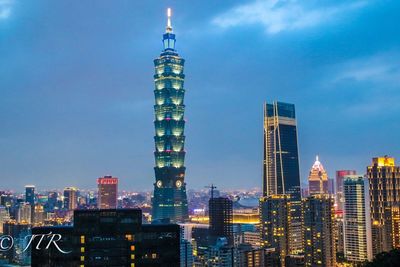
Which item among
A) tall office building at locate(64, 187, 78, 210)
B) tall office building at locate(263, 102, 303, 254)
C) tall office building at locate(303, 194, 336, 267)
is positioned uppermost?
tall office building at locate(263, 102, 303, 254)

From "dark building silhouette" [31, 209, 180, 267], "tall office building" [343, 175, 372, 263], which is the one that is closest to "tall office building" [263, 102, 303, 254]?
"tall office building" [343, 175, 372, 263]

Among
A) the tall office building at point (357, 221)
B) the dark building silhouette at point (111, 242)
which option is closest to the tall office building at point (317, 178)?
the tall office building at point (357, 221)

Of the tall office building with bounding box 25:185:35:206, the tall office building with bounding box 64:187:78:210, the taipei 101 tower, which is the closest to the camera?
the taipei 101 tower

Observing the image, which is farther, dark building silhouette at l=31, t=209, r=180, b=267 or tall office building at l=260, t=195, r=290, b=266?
tall office building at l=260, t=195, r=290, b=266

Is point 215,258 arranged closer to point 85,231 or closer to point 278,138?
point 85,231

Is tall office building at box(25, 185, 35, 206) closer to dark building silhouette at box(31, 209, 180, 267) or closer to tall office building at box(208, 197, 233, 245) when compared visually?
tall office building at box(208, 197, 233, 245)

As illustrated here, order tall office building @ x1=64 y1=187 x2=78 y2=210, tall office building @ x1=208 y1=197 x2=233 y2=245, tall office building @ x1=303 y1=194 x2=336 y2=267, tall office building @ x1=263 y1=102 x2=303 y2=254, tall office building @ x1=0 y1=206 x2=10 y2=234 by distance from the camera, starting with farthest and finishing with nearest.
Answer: tall office building @ x1=64 y1=187 x2=78 y2=210, tall office building @ x1=263 y1=102 x2=303 y2=254, tall office building @ x1=0 y1=206 x2=10 y2=234, tall office building @ x1=208 y1=197 x2=233 y2=245, tall office building @ x1=303 y1=194 x2=336 y2=267

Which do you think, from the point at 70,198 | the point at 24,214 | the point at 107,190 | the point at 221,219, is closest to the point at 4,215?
the point at 24,214
